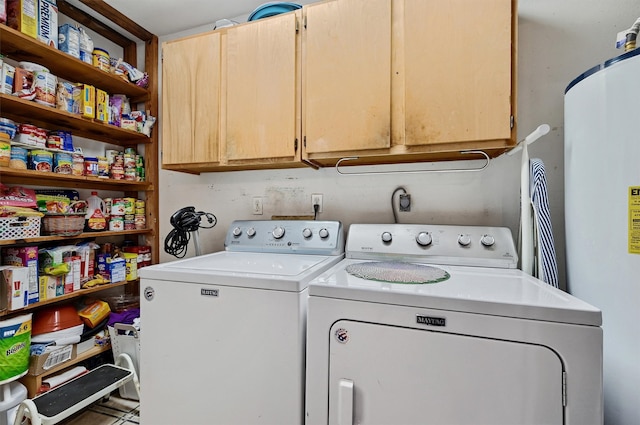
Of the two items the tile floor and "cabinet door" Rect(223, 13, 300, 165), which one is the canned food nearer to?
"cabinet door" Rect(223, 13, 300, 165)

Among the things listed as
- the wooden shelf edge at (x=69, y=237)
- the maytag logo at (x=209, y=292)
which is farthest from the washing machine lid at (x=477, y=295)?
the wooden shelf edge at (x=69, y=237)

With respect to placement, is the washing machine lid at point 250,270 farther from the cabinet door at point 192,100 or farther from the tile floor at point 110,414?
the tile floor at point 110,414

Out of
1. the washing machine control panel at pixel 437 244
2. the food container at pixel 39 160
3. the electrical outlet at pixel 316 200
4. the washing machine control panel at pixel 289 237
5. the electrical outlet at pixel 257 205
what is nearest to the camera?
the washing machine control panel at pixel 437 244

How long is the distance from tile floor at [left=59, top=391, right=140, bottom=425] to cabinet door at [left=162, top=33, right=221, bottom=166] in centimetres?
153

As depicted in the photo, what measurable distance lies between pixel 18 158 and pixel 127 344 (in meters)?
1.25

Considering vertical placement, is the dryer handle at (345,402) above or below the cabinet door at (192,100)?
below

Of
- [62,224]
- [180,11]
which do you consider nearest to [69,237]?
[62,224]

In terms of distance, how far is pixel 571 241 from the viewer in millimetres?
1151

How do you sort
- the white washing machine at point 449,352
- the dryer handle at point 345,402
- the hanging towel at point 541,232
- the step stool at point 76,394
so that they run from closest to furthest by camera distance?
the white washing machine at point 449,352, the dryer handle at point 345,402, the hanging towel at point 541,232, the step stool at point 76,394

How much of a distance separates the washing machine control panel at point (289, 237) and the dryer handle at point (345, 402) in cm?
Answer: 67

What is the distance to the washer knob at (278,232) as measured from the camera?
1.57 meters

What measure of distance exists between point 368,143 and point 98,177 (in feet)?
5.79

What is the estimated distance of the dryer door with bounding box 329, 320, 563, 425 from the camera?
2.43 ft

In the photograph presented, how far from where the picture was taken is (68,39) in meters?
1.71
